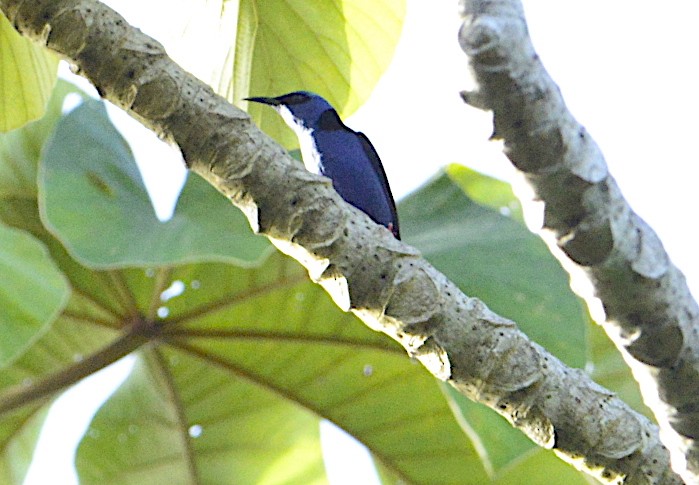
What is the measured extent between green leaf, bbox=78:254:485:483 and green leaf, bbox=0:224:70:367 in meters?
0.56

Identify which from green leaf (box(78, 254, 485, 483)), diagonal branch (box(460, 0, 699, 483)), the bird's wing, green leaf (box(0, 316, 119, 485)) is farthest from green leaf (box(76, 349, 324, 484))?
diagonal branch (box(460, 0, 699, 483))

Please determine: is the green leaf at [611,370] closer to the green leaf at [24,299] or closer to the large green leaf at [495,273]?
the large green leaf at [495,273]

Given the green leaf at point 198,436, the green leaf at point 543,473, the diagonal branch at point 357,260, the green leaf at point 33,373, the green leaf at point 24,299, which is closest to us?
the diagonal branch at point 357,260

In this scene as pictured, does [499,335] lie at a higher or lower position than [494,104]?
lower

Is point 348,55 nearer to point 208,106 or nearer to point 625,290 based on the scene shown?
point 208,106

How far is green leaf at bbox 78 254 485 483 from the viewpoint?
279cm

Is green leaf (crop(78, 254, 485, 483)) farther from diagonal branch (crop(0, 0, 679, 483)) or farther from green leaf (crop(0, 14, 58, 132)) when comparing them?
diagonal branch (crop(0, 0, 679, 483))

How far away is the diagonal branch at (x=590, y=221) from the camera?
0.94 metres

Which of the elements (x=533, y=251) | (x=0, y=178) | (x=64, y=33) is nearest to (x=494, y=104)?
(x=64, y=33)

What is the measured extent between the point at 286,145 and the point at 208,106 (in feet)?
2.89

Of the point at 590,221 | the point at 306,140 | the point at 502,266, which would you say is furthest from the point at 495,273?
the point at 590,221

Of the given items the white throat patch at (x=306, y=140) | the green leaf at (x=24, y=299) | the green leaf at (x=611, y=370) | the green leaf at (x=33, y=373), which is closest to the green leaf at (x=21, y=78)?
the green leaf at (x=24, y=299)

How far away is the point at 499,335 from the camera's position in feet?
4.49

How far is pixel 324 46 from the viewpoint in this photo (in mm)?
2195
